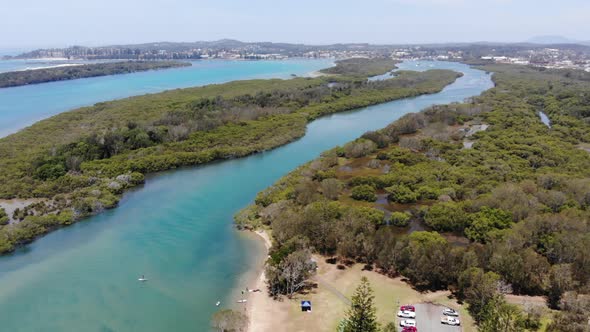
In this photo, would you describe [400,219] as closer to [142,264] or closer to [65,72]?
[142,264]

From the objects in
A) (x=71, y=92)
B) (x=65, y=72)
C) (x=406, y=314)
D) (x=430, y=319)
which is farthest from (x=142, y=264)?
(x=65, y=72)

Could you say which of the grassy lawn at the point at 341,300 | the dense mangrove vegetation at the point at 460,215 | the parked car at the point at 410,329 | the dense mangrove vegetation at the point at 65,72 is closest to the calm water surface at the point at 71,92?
the dense mangrove vegetation at the point at 65,72

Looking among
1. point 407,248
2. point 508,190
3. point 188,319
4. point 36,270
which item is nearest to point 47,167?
point 36,270

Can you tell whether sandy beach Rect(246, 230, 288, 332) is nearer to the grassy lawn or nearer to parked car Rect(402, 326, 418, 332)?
the grassy lawn

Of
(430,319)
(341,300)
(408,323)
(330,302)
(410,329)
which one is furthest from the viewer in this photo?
(341,300)

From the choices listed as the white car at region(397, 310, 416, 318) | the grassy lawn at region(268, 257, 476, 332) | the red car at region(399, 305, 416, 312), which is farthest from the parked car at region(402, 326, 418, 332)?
the red car at region(399, 305, 416, 312)

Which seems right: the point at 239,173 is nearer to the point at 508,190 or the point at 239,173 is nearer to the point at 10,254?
the point at 10,254
